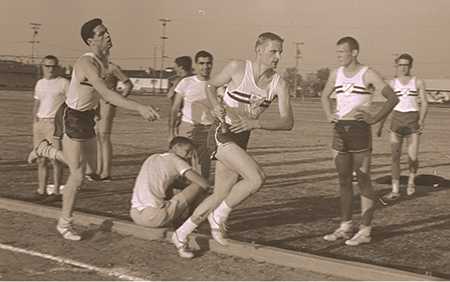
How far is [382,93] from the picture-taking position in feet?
Answer: 23.0

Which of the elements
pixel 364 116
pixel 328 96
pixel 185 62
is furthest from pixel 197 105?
pixel 364 116

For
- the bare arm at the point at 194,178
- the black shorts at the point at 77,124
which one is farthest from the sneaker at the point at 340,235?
the black shorts at the point at 77,124

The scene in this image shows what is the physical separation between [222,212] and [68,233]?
1.59m

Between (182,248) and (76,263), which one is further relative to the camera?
(182,248)

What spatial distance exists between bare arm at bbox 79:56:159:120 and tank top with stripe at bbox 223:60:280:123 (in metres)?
0.82

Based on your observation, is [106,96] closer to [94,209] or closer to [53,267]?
[53,267]

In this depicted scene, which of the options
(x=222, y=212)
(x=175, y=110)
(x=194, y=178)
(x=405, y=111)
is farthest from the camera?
(x=405, y=111)

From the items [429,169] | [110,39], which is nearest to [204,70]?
[110,39]

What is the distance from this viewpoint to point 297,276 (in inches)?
225

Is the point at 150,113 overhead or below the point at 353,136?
overhead

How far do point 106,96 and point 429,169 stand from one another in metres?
10.1

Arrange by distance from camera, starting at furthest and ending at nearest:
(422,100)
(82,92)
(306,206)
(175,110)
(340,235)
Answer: (422,100)
(306,206)
(175,110)
(340,235)
(82,92)

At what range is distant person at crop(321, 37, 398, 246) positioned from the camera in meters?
7.09

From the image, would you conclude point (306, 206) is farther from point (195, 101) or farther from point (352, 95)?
point (352, 95)
